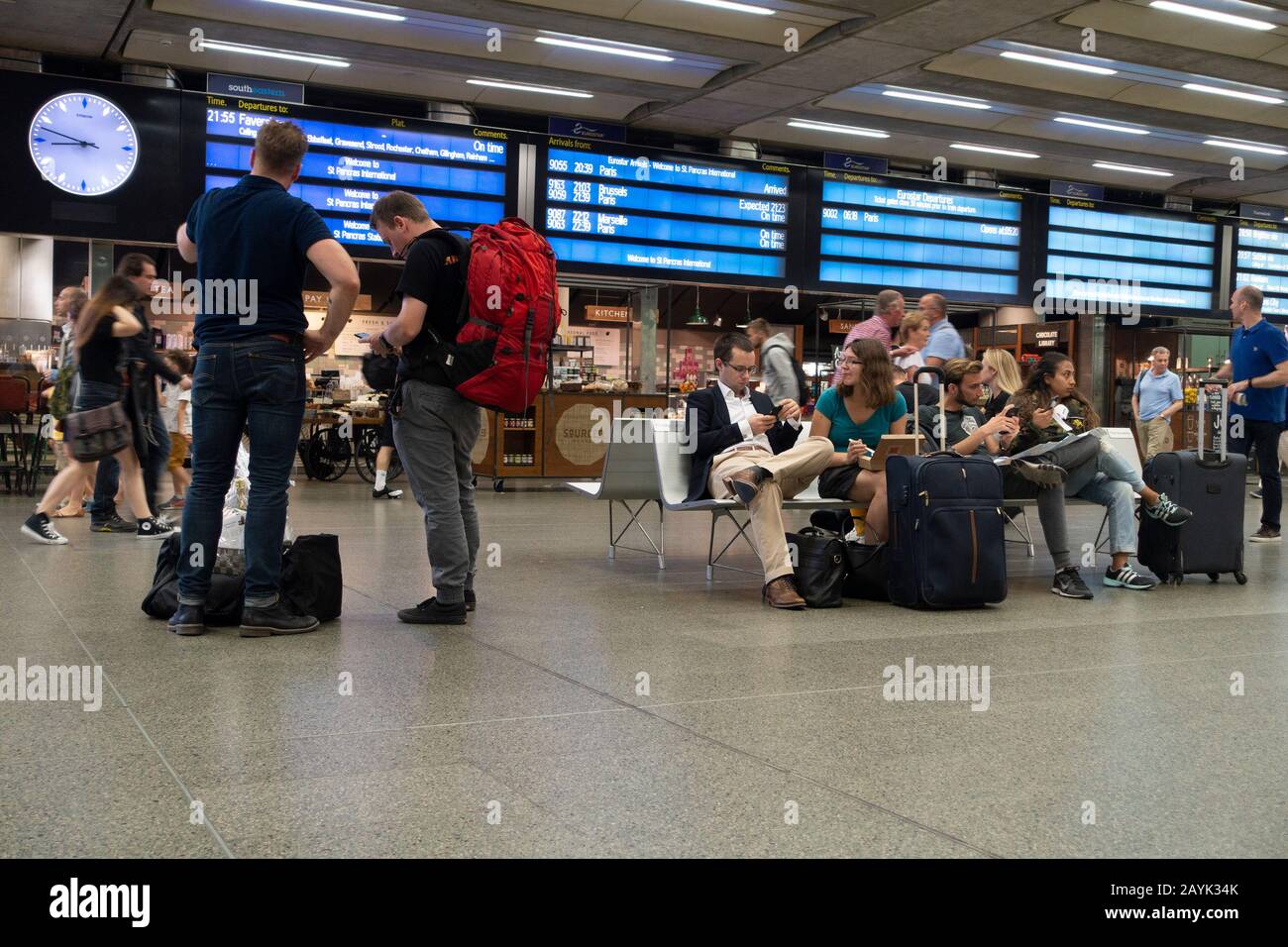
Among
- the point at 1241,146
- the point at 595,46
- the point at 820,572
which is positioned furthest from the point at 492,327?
the point at 1241,146

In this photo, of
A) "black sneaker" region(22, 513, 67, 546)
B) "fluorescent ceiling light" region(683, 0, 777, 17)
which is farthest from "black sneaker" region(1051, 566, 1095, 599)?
"fluorescent ceiling light" region(683, 0, 777, 17)

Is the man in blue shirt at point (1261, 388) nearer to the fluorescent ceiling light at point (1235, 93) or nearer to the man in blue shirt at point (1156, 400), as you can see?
the man in blue shirt at point (1156, 400)

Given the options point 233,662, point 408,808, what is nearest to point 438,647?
point 233,662

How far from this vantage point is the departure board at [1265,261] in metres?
19.1

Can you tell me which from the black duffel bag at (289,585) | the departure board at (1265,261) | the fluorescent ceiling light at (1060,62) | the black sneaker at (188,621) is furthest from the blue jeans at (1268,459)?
the departure board at (1265,261)

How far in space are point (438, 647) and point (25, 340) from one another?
→ 12948mm

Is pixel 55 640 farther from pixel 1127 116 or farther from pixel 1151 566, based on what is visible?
pixel 1127 116

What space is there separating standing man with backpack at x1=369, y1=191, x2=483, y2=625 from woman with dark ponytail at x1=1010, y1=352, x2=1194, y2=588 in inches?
131

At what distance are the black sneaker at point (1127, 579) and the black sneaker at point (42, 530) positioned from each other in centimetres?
635

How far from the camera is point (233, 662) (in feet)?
13.9

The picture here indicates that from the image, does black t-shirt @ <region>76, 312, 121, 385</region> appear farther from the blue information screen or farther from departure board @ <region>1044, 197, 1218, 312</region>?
the blue information screen

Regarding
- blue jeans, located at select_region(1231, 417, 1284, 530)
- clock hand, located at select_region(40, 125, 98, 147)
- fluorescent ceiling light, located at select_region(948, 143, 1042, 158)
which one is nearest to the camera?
blue jeans, located at select_region(1231, 417, 1284, 530)

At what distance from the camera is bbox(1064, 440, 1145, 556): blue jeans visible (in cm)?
677

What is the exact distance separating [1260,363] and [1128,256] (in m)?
9.05
